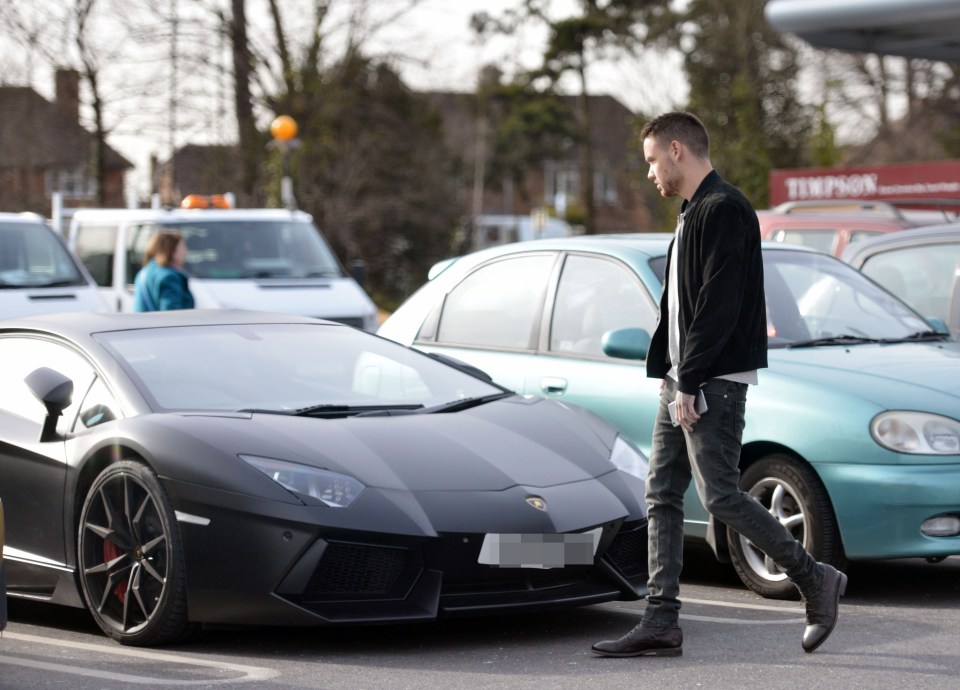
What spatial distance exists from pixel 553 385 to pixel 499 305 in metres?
0.68

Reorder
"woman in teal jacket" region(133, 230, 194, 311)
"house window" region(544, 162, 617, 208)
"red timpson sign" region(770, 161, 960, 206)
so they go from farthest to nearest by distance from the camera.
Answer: "house window" region(544, 162, 617, 208)
"red timpson sign" region(770, 161, 960, 206)
"woman in teal jacket" region(133, 230, 194, 311)

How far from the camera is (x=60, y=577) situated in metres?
5.67

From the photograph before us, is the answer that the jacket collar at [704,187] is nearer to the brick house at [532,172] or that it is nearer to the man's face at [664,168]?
the man's face at [664,168]

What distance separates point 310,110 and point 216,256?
17.2 meters

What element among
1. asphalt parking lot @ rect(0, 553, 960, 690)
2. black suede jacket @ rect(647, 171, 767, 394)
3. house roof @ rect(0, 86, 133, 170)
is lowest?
asphalt parking lot @ rect(0, 553, 960, 690)

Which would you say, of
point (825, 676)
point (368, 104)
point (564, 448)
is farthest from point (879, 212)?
point (368, 104)

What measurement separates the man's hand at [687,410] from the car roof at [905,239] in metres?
4.32

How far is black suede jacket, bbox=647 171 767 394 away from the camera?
492 cm

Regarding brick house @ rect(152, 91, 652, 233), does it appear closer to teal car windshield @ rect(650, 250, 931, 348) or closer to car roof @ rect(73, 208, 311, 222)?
car roof @ rect(73, 208, 311, 222)

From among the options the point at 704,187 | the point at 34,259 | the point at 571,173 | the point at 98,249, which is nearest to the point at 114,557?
the point at 704,187

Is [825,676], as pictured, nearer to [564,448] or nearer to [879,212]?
[564,448]

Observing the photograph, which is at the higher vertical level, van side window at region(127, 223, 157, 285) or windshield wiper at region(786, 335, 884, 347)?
van side window at region(127, 223, 157, 285)

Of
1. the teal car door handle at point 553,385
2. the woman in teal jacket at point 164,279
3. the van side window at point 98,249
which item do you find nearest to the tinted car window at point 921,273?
the teal car door handle at point 553,385

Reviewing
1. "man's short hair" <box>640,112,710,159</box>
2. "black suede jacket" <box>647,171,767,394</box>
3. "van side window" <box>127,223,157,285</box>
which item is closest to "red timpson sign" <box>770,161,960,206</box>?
"van side window" <box>127,223,157,285</box>
